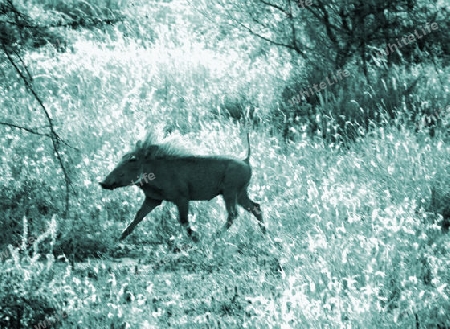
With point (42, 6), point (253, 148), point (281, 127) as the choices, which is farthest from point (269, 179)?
point (42, 6)

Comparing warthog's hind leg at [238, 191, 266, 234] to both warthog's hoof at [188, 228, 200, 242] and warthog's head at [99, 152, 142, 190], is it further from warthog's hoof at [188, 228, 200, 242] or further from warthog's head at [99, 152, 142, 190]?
warthog's head at [99, 152, 142, 190]

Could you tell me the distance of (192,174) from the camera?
21.6ft

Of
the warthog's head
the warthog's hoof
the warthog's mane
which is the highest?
the warthog's mane

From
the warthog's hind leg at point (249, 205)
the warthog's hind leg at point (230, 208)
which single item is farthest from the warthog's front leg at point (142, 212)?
the warthog's hind leg at point (249, 205)

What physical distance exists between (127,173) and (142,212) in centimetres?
39

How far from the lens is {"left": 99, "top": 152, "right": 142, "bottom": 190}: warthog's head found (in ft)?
21.2

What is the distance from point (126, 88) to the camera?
10.6m

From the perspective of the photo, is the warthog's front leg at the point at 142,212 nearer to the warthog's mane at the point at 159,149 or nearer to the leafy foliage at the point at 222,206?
the leafy foliage at the point at 222,206

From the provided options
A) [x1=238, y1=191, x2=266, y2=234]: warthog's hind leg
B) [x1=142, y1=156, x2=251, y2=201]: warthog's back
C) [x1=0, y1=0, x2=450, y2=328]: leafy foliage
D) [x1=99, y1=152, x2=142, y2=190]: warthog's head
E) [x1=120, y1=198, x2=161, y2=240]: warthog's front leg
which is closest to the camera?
[x1=0, y1=0, x2=450, y2=328]: leafy foliage

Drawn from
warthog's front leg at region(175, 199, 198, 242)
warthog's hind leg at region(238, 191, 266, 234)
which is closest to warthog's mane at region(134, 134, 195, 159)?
warthog's front leg at region(175, 199, 198, 242)

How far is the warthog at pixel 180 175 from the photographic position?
649cm

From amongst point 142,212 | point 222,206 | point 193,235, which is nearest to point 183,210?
point 193,235

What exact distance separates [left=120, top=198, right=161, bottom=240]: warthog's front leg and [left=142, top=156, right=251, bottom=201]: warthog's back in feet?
0.42

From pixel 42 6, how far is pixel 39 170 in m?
9.89
